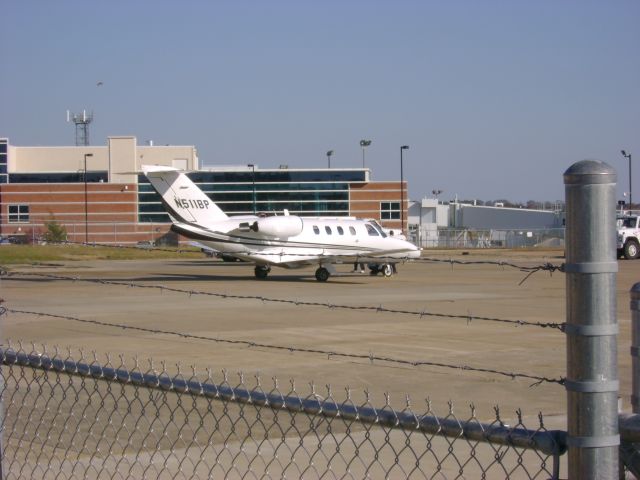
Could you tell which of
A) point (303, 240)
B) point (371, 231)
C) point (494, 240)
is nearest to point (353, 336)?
point (303, 240)

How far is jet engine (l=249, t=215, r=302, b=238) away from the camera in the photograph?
31812 millimetres

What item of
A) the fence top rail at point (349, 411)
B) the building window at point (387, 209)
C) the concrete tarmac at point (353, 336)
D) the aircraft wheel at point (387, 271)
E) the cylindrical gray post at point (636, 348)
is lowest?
the concrete tarmac at point (353, 336)

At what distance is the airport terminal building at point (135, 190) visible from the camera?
308 ft

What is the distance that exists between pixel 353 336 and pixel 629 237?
3675 cm

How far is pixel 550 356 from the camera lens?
1383cm

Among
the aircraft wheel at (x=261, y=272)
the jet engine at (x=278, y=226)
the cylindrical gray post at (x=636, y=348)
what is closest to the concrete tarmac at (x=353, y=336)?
the cylindrical gray post at (x=636, y=348)

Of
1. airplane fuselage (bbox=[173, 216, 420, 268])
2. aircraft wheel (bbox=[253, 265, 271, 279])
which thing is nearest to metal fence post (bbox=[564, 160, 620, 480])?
airplane fuselage (bbox=[173, 216, 420, 268])

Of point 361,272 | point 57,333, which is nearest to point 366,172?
point 361,272

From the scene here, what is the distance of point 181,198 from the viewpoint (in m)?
32.5

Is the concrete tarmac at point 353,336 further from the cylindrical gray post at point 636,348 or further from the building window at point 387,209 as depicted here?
the building window at point 387,209

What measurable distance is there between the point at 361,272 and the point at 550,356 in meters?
23.2

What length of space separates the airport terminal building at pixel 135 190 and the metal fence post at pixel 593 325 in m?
83.5

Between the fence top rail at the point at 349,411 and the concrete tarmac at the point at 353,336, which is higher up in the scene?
the fence top rail at the point at 349,411

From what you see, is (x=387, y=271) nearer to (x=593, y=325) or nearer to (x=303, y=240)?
(x=303, y=240)
